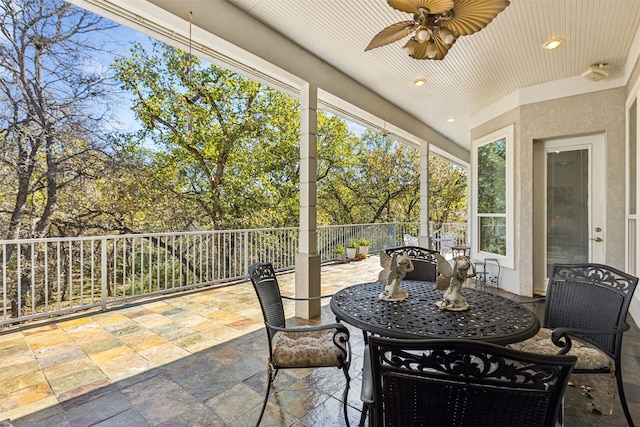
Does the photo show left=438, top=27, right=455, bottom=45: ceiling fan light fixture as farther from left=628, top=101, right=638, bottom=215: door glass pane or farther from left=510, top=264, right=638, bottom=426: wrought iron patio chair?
left=628, top=101, right=638, bottom=215: door glass pane

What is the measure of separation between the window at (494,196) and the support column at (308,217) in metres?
3.17

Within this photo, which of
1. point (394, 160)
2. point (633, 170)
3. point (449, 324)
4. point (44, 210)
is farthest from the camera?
point (394, 160)

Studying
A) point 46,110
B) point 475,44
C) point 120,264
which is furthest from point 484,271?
point 46,110

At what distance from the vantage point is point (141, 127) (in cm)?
639

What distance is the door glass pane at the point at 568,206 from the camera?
14.0ft

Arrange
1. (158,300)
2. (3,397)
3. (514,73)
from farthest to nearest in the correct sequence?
(158,300)
(514,73)
(3,397)

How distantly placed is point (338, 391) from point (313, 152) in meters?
2.47

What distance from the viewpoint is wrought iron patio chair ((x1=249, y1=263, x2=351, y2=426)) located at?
1.76 meters

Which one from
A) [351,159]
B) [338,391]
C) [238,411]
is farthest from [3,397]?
[351,159]

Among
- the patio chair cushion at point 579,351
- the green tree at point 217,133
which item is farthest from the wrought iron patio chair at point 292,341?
the green tree at point 217,133

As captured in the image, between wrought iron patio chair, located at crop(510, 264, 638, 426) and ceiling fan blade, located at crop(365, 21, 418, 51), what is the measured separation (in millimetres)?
2029

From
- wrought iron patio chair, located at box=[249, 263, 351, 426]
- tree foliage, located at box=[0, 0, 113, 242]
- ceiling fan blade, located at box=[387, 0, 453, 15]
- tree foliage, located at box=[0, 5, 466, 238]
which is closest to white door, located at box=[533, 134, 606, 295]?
ceiling fan blade, located at box=[387, 0, 453, 15]

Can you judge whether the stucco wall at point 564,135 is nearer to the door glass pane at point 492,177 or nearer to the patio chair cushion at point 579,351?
the door glass pane at point 492,177

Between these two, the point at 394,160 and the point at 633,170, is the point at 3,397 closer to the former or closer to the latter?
the point at 633,170
